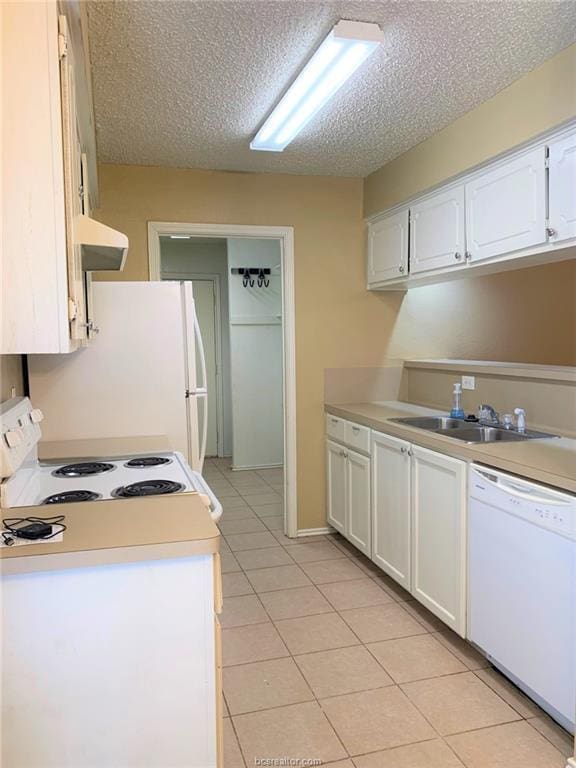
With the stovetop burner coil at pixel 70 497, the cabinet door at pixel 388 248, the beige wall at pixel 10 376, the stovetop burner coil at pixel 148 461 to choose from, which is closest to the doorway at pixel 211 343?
the cabinet door at pixel 388 248

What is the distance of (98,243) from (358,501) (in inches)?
93.8

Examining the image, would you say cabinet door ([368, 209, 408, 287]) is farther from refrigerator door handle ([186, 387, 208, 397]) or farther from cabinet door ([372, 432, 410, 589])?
refrigerator door handle ([186, 387, 208, 397])

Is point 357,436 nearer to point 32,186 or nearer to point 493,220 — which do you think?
point 493,220

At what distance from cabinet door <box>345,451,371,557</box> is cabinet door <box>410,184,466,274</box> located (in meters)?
1.19

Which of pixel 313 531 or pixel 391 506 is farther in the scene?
pixel 313 531

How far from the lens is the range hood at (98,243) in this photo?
165 centimetres

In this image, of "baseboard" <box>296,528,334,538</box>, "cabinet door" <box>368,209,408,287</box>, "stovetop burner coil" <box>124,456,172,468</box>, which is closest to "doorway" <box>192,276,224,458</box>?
"baseboard" <box>296,528,334,538</box>

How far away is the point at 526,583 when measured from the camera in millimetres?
2100

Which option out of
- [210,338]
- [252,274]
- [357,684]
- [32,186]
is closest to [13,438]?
[32,186]

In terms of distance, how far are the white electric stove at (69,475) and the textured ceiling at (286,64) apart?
139 centimetres

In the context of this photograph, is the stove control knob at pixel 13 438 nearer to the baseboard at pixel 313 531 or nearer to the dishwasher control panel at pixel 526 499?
the dishwasher control panel at pixel 526 499

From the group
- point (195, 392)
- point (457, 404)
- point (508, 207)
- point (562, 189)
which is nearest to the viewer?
point (562, 189)

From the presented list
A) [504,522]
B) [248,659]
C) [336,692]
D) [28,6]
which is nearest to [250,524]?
[248,659]

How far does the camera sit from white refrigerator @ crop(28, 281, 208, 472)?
273 centimetres
